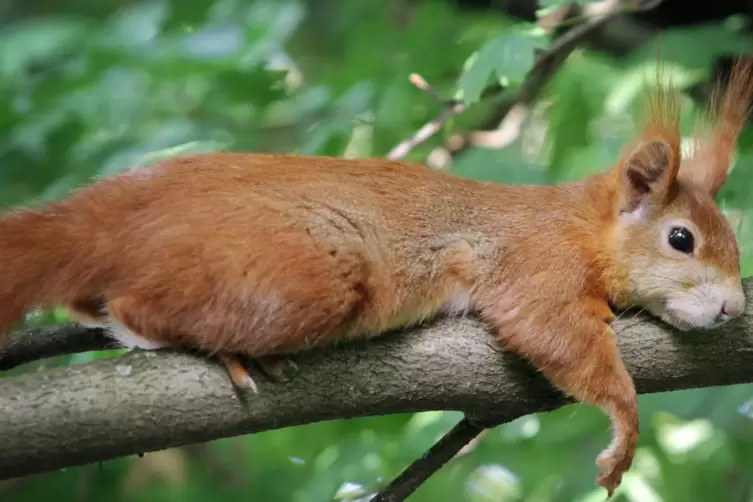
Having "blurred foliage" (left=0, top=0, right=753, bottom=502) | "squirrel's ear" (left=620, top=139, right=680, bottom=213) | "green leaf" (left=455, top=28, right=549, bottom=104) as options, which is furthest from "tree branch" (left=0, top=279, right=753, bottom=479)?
"green leaf" (left=455, top=28, right=549, bottom=104)

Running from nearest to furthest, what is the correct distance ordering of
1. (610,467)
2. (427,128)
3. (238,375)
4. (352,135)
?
(238,375) → (610,467) → (427,128) → (352,135)

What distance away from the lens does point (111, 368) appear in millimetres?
1416

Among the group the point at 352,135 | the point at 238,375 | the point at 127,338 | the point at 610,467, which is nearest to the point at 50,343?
the point at 127,338

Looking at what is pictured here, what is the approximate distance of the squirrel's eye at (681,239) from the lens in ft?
6.13

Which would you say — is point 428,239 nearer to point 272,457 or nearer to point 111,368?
point 111,368

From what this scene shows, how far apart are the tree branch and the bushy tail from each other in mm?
171

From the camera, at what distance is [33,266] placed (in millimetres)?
1509

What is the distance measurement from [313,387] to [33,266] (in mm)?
541

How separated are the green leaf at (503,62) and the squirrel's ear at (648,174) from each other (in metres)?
0.32

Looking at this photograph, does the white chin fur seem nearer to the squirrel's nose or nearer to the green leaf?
the squirrel's nose

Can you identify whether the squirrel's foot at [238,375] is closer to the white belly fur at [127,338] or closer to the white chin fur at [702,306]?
the white belly fur at [127,338]

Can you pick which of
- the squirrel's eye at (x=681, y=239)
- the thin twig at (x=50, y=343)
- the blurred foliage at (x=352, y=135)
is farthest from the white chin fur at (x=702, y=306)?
the thin twig at (x=50, y=343)

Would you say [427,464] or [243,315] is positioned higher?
[243,315]

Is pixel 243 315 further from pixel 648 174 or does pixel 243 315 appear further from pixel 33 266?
pixel 648 174
